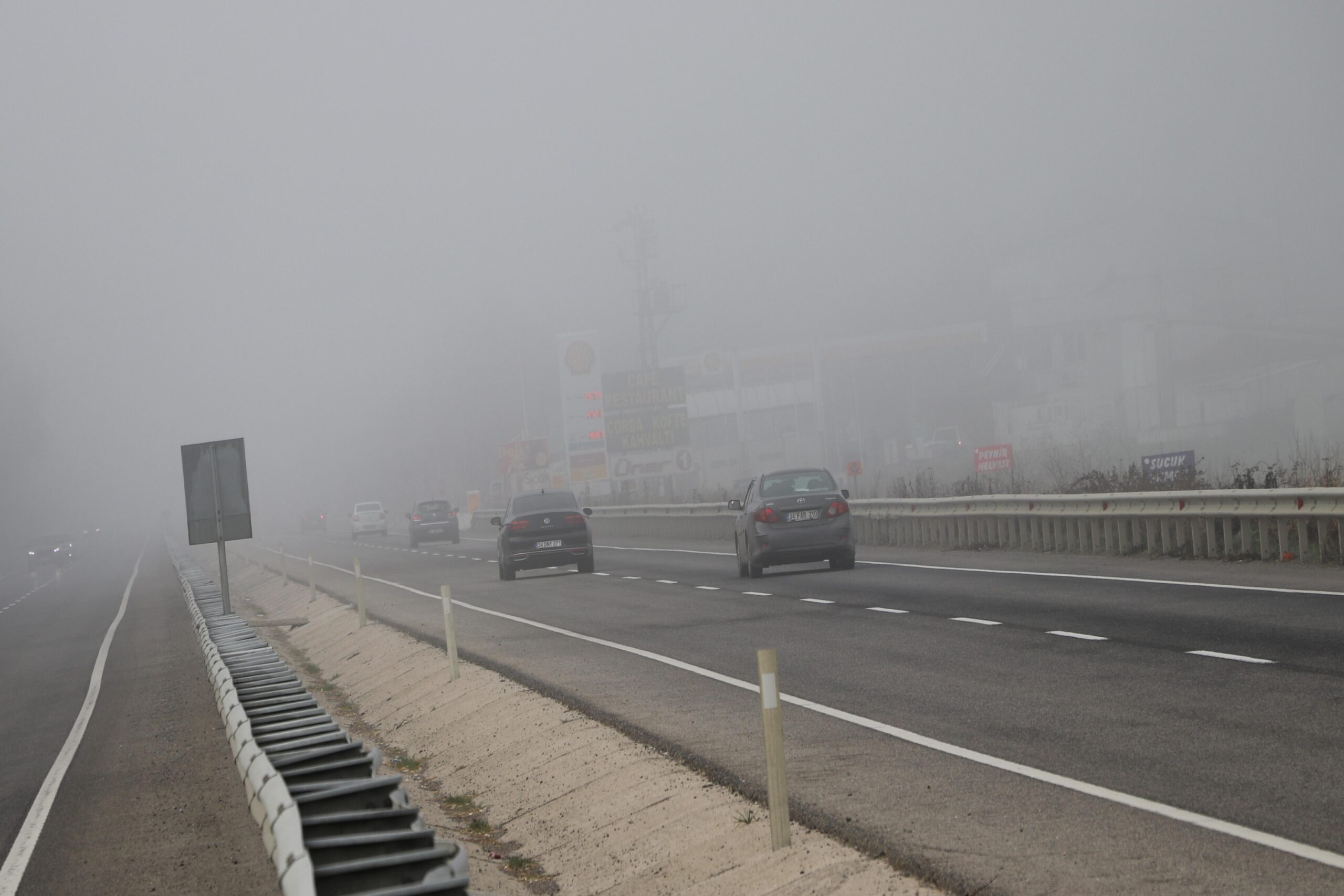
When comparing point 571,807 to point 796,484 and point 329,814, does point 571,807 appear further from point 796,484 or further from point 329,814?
point 796,484

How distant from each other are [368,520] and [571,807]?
6757cm

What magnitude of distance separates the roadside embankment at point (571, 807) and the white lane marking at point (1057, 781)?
1108 mm

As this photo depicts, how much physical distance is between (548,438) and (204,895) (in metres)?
113

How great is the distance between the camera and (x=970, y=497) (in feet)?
87.9

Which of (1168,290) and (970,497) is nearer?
(970,497)

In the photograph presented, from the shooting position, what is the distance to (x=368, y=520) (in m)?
75.0

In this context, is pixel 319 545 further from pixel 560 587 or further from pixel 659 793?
pixel 659 793

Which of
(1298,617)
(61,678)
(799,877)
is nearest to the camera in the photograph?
(799,877)

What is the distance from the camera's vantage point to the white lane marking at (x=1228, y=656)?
1106 cm

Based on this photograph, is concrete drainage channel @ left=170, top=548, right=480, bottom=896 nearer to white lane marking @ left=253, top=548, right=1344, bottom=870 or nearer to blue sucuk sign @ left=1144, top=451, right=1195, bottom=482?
white lane marking @ left=253, top=548, right=1344, bottom=870

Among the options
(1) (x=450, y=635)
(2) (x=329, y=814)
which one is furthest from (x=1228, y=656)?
(2) (x=329, y=814)

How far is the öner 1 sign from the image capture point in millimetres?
34281

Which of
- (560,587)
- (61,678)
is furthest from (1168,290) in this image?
(61,678)

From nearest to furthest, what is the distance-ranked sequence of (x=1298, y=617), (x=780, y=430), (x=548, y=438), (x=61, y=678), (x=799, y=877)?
(x=799, y=877), (x=1298, y=617), (x=61, y=678), (x=780, y=430), (x=548, y=438)
